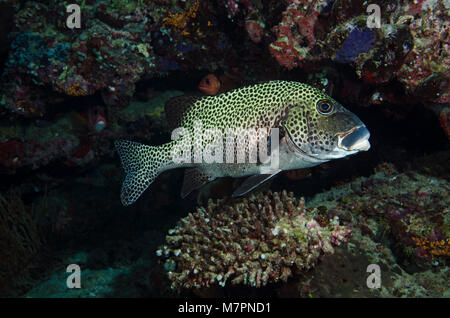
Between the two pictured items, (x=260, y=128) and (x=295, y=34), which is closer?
(x=260, y=128)

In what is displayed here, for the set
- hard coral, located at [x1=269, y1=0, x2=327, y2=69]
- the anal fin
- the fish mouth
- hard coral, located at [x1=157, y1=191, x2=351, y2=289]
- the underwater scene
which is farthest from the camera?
hard coral, located at [x1=269, y1=0, x2=327, y2=69]

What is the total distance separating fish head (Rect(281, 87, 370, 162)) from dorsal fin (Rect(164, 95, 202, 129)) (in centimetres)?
138

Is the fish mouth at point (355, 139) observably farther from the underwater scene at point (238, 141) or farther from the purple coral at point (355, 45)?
the purple coral at point (355, 45)

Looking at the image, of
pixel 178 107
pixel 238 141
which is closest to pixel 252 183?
pixel 238 141

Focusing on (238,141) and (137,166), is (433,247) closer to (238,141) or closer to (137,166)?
(238,141)

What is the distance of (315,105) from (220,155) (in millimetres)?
1251

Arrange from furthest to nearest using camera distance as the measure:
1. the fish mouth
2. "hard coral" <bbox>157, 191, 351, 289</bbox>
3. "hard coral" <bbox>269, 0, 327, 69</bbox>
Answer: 1. "hard coral" <bbox>269, 0, 327, 69</bbox>
2. "hard coral" <bbox>157, 191, 351, 289</bbox>
3. the fish mouth

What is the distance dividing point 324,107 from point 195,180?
187 cm

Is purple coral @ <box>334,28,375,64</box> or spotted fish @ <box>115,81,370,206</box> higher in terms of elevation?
purple coral @ <box>334,28,375,64</box>

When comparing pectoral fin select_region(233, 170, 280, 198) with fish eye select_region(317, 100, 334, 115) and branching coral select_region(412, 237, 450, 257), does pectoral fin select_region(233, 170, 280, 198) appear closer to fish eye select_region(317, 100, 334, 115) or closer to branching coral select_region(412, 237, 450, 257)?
fish eye select_region(317, 100, 334, 115)

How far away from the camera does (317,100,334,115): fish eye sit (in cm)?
287

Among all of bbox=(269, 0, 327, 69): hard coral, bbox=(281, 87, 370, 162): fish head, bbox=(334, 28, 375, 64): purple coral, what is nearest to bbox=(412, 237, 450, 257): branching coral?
bbox=(281, 87, 370, 162): fish head

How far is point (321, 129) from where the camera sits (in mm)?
2869

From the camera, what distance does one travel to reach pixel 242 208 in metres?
3.48
